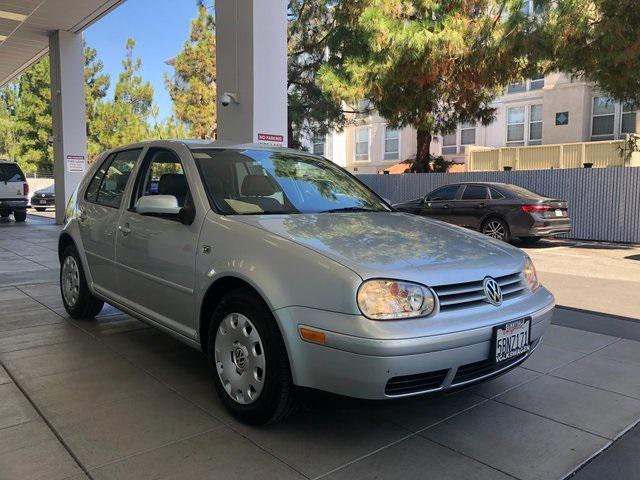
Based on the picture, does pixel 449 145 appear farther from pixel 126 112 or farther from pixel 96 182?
pixel 96 182

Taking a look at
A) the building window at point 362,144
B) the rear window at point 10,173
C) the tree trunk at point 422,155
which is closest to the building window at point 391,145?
the building window at point 362,144

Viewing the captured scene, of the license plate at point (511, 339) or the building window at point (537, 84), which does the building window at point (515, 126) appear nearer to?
the building window at point (537, 84)

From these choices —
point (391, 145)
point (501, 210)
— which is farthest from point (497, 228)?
point (391, 145)

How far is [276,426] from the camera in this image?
3.26m

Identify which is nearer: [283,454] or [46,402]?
[283,454]

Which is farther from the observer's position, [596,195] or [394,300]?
[596,195]

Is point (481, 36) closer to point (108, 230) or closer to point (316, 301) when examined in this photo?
point (108, 230)

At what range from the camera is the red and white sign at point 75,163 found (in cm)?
1642

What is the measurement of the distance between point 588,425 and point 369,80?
41.1 ft

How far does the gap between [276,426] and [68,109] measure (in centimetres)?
1556

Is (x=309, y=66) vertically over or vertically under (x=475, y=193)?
over

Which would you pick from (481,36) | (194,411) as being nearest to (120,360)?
(194,411)

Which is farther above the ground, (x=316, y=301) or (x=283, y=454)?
(x=316, y=301)

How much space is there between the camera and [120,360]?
440 centimetres
